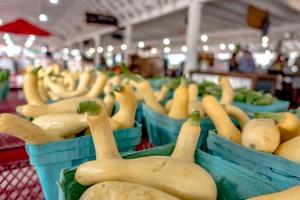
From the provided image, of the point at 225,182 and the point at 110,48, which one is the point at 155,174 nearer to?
the point at 225,182

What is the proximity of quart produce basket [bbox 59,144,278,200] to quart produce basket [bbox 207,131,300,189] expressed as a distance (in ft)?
0.21

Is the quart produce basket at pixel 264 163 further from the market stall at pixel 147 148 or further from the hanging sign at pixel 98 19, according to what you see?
the hanging sign at pixel 98 19

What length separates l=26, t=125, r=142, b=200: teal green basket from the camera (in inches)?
25.6

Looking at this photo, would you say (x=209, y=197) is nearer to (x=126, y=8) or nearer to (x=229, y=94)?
(x=229, y=94)

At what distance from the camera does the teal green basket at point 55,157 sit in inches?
25.6

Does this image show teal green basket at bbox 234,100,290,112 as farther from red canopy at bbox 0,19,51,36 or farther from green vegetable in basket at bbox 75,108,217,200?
red canopy at bbox 0,19,51,36

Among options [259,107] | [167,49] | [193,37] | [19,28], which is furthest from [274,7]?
[167,49]

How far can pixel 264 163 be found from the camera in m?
0.60

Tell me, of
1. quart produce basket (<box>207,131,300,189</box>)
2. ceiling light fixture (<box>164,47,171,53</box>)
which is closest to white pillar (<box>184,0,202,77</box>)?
quart produce basket (<box>207,131,300,189</box>)

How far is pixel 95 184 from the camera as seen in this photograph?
0.47 meters

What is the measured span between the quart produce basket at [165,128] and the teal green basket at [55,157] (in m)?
0.28

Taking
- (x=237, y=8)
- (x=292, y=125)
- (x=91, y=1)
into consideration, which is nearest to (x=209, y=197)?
(x=292, y=125)

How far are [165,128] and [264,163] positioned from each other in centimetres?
37

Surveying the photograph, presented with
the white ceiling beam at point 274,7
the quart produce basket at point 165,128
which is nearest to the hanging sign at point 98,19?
the white ceiling beam at point 274,7
